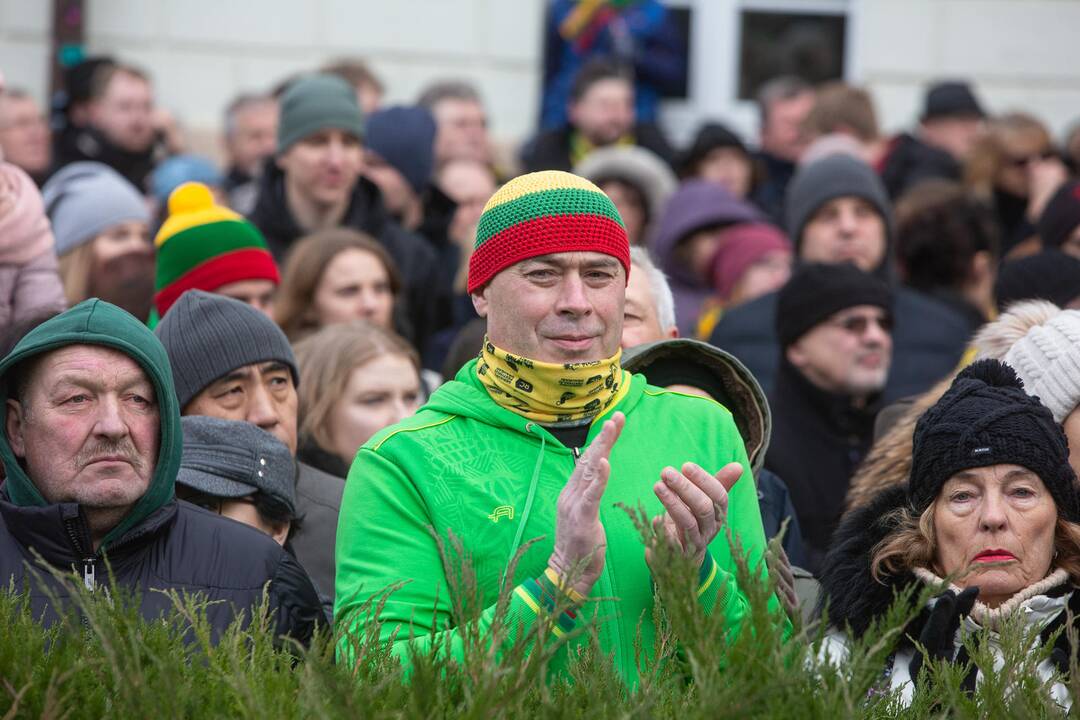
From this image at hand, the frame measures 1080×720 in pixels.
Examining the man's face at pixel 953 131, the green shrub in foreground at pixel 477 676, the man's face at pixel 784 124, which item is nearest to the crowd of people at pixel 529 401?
the green shrub in foreground at pixel 477 676

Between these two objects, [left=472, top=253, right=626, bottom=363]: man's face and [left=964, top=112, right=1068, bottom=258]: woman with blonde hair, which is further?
[left=964, top=112, right=1068, bottom=258]: woman with blonde hair

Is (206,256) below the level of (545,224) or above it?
below

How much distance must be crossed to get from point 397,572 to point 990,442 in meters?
1.49

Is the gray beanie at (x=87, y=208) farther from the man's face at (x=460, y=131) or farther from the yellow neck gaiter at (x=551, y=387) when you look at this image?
the yellow neck gaiter at (x=551, y=387)

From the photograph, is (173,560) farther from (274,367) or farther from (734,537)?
(734,537)

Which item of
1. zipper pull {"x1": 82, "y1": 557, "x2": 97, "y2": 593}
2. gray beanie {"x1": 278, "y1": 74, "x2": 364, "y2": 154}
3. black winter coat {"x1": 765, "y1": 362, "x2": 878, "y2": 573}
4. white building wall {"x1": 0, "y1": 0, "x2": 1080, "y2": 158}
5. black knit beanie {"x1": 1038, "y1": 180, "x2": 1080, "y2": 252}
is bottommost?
black winter coat {"x1": 765, "y1": 362, "x2": 878, "y2": 573}

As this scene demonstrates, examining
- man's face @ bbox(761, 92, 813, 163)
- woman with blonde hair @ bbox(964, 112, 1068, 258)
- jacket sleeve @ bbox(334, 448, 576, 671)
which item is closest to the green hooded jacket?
jacket sleeve @ bbox(334, 448, 576, 671)

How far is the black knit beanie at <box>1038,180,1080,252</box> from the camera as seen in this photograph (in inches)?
287

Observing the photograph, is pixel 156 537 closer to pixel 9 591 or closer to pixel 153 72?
pixel 9 591

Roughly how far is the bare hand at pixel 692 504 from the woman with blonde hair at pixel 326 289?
364 centimetres

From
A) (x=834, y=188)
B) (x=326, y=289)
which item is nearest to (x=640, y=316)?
(x=326, y=289)

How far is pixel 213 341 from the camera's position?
532cm

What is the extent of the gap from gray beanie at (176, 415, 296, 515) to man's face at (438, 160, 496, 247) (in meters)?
4.36

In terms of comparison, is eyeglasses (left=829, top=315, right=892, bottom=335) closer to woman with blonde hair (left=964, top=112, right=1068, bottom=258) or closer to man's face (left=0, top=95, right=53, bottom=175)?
woman with blonde hair (left=964, top=112, right=1068, bottom=258)
